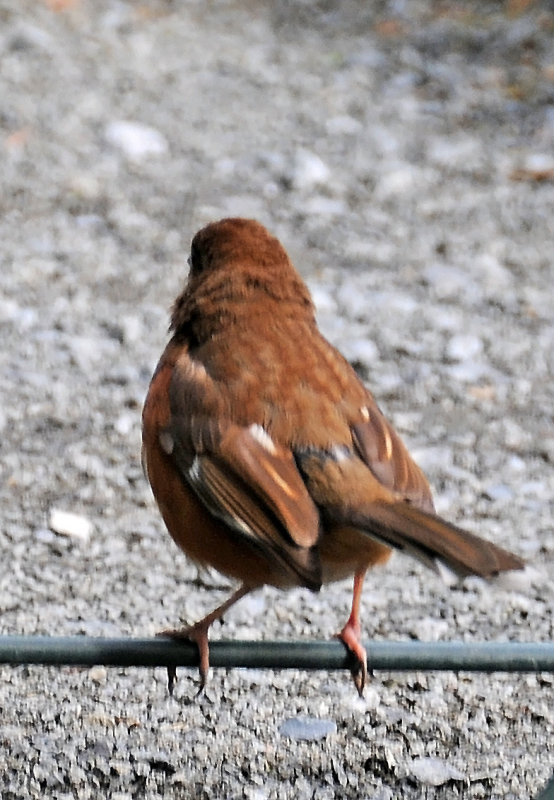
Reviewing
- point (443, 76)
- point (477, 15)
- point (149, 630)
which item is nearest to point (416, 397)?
point (149, 630)

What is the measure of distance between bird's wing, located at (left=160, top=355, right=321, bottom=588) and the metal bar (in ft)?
0.58

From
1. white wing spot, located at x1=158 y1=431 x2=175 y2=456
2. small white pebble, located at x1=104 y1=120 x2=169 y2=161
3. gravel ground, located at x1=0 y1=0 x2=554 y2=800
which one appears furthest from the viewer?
small white pebble, located at x1=104 y1=120 x2=169 y2=161

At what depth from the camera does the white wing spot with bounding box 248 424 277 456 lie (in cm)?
333

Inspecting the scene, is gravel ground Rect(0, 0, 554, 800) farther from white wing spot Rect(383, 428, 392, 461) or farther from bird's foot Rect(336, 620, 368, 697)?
white wing spot Rect(383, 428, 392, 461)

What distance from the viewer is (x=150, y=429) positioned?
3.63 metres

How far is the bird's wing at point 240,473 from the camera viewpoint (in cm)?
305

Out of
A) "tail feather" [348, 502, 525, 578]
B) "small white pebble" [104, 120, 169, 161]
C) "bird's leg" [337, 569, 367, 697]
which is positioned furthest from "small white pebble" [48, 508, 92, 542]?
"small white pebble" [104, 120, 169, 161]

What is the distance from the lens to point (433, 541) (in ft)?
9.37

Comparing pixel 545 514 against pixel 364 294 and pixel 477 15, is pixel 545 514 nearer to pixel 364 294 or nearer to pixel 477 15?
pixel 364 294

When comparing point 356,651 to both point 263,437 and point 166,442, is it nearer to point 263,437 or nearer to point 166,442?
point 263,437

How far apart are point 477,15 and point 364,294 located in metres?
4.48

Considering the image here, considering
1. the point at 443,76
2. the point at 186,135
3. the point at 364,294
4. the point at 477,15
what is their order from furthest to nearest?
the point at 477,15
the point at 443,76
the point at 186,135
the point at 364,294

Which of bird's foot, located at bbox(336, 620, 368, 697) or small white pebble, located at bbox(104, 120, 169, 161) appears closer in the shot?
bird's foot, located at bbox(336, 620, 368, 697)

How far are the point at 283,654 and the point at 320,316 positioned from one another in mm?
4156
